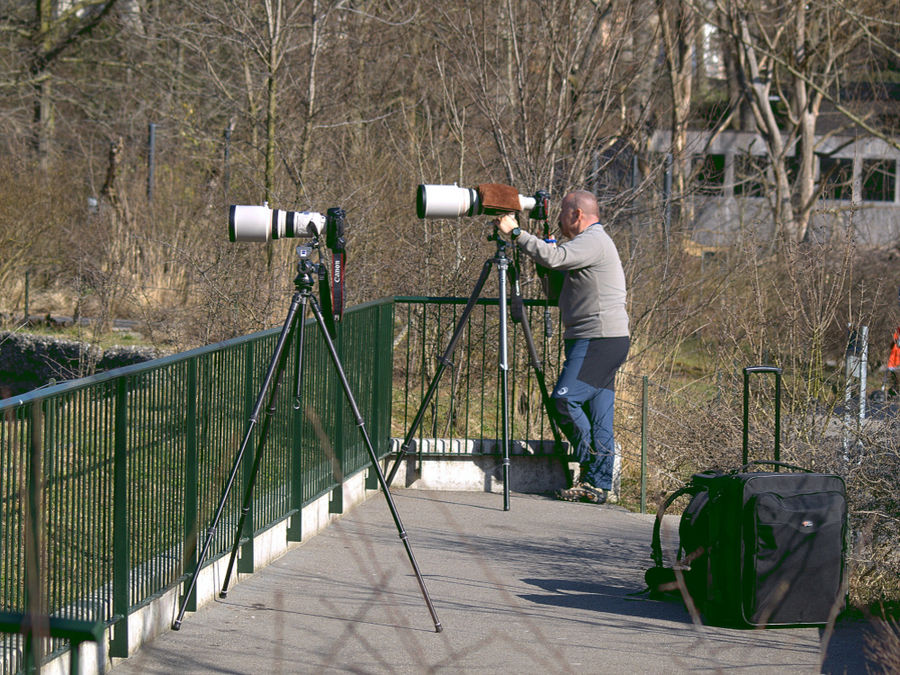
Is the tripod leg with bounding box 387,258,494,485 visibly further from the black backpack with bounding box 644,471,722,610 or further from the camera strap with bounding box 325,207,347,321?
the black backpack with bounding box 644,471,722,610

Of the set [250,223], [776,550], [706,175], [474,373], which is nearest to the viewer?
[776,550]

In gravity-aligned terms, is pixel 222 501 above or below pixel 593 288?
below

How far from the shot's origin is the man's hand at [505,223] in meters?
7.93

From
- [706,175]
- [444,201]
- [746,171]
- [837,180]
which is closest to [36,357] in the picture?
[706,175]

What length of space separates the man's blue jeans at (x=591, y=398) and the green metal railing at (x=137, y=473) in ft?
5.57

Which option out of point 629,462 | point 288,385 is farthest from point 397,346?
point 288,385

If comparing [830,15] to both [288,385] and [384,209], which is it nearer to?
[384,209]

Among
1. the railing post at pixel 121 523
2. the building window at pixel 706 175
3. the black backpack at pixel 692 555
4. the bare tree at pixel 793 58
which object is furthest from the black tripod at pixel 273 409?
the bare tree at pixel 793 58

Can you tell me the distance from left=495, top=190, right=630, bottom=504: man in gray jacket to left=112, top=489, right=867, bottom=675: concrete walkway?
38.4 inches

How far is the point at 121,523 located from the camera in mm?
4738

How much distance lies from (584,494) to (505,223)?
2.01 m

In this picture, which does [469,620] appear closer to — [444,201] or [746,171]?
[444,201]

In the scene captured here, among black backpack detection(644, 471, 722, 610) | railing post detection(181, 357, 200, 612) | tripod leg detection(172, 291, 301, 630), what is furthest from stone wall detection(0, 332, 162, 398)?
black backpack detection(644, 471, 722, 610)

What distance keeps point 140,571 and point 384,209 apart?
31.2 ft
